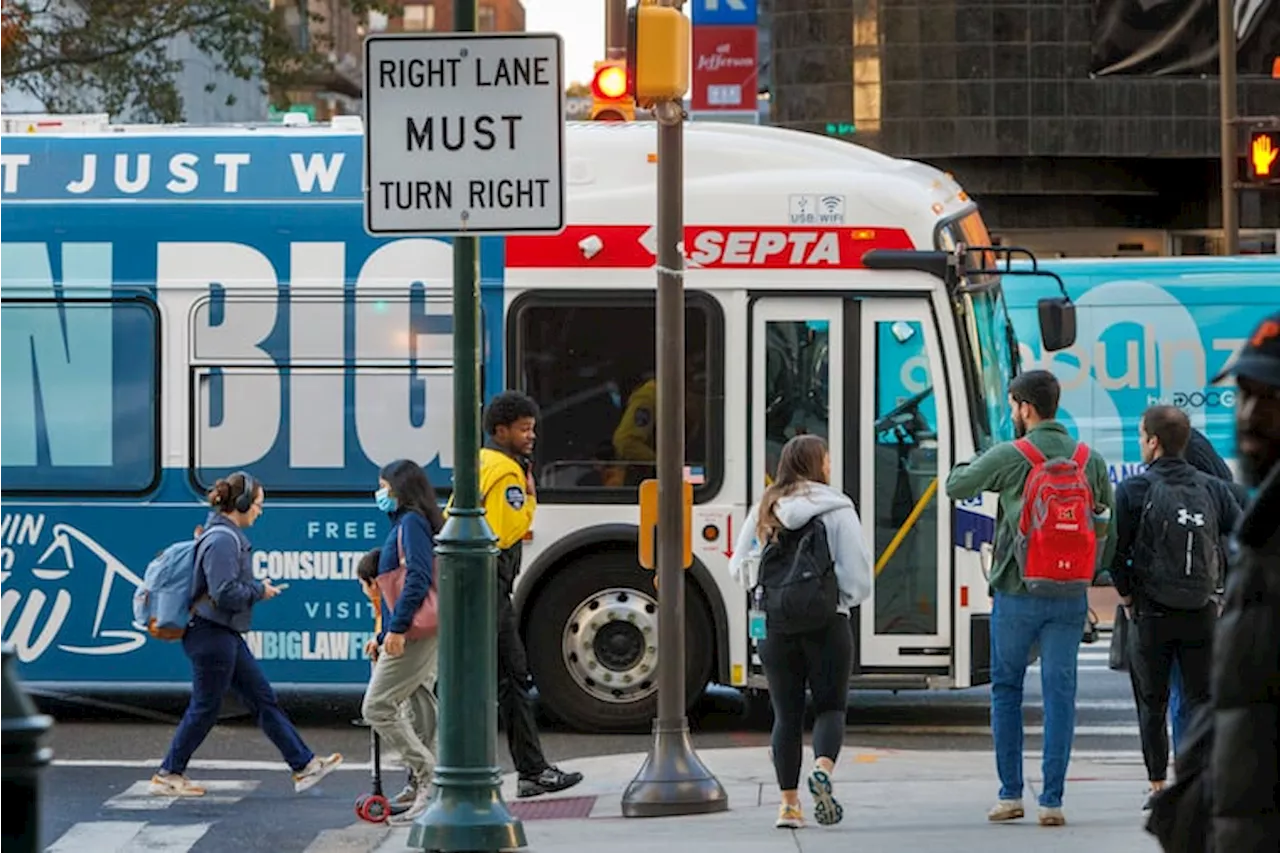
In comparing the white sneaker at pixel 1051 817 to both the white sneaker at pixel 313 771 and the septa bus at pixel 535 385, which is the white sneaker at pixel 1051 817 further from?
the white sneaker at pixel 313 771

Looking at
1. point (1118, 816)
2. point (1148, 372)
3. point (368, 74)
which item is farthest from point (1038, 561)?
point (1148, 372)

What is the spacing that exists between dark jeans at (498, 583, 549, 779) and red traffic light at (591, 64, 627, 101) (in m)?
4.11

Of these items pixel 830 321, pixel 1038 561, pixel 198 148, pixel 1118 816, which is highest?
pixel 198 148

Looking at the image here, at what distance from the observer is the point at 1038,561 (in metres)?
9.84

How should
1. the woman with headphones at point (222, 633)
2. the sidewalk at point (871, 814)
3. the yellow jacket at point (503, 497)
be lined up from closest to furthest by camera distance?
the sidewalk at point (871, 814)
the yellow jacket at point (503, 497)
the woman with headphones at point (222, 633)

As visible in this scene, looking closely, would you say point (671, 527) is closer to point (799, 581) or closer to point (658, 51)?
point (799, 581)

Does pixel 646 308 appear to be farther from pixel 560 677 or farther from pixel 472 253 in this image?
pixel 472 253

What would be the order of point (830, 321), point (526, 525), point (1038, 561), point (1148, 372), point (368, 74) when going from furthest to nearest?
point (1148, 372), point (830, 321), point (526, 525), point (1038, 561), point (368, 74)

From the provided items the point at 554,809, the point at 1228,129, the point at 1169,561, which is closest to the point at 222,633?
the point at 554,809

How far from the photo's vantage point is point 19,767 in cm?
453

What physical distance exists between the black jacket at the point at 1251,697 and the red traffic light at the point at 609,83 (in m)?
10.1

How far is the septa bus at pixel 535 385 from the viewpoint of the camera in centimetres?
1341

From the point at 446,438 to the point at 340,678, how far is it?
4.77 feet

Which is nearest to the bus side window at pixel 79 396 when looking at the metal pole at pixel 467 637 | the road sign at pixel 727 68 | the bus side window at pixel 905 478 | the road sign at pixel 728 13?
the bus side window at pixel 905 478
